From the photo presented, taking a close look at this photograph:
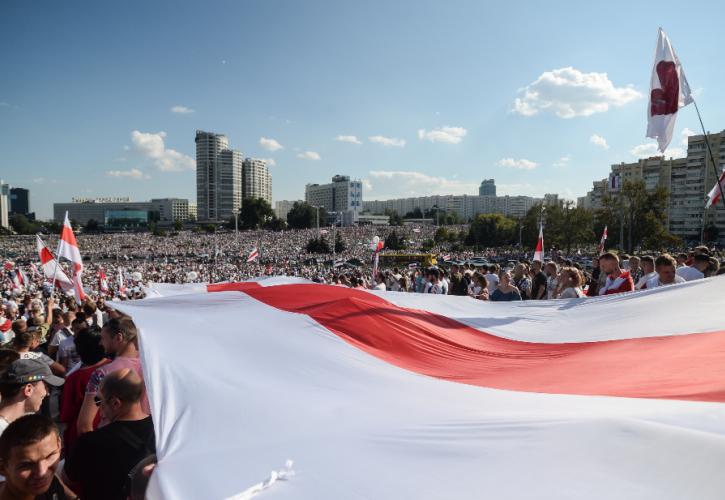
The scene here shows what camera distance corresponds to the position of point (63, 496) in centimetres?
212

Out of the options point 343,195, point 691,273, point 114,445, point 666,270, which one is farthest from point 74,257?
point 343,195

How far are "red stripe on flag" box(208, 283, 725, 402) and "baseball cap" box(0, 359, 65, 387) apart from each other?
2.05 meters

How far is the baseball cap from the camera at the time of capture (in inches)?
116

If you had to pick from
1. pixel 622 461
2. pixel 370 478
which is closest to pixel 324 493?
pixel 370 478

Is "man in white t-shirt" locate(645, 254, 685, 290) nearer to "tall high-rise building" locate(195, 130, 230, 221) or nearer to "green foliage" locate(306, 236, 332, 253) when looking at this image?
"green foliage" locate(306, 236, 332, 253)

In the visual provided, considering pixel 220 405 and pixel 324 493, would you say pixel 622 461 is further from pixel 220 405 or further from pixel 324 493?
pixel 220 405

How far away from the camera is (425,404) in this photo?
250cm

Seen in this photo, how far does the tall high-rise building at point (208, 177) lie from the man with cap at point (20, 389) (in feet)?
610

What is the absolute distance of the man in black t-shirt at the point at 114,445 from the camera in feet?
8.00

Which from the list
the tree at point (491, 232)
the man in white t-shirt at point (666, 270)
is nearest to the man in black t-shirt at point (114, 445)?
the man in white t-shirt at point (666, 270)

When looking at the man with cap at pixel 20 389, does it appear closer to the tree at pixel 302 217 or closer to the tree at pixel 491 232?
the tree at pixel 491 232

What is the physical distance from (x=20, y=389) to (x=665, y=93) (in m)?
10.2

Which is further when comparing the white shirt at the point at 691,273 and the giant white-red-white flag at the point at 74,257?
the giant white-red-white flag at the point at 74,257

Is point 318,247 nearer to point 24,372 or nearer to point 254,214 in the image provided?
point 24,372
